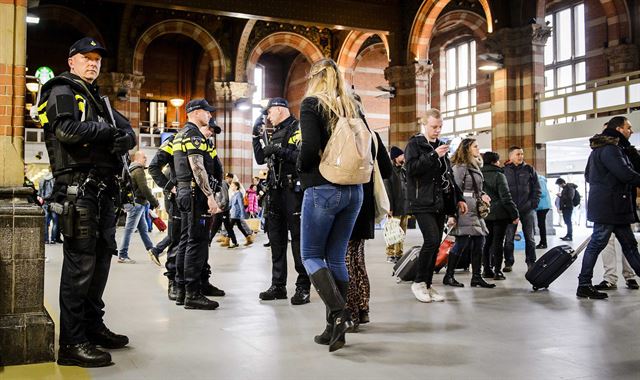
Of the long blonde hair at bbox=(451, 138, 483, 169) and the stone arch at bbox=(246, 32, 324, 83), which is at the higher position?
the stone arch at bbox=(246, 32, 324, 83)

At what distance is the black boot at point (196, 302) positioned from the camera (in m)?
5.40

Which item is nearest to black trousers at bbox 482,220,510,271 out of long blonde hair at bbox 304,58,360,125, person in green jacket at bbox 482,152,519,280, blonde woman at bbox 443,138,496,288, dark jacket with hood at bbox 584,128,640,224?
person in green jacket at bbox 482,152,519,280

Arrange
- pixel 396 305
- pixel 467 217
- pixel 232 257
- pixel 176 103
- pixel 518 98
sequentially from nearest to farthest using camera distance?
1. pixel 396 305
2. pixel 467 217
3. pixel 232 257
4. pixel 518 98
5. pixel 176 103

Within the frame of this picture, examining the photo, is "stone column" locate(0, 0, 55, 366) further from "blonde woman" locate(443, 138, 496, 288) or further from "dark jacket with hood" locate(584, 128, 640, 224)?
"dark jacket with hood" locate(584, 128, 640, 224)

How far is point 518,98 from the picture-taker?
1590cm

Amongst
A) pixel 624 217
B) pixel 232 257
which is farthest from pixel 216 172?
pixel 232 257

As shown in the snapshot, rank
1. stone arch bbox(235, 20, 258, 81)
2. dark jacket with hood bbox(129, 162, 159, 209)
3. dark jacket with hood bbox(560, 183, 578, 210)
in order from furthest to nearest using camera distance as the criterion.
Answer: stone arch bbox(235, 20, 258, 81)
dark jacket with hood bbox(560, 183, 578, 210)
dark jacket with hood bbox(129, 162, 159, 209)

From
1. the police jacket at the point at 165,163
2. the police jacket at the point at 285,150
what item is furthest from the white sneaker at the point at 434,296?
the police jacket at the point at 165,163

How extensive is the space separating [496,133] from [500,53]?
204 cm

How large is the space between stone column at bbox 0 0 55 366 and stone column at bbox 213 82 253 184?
1812 centimetres

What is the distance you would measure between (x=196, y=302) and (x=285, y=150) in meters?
1.51

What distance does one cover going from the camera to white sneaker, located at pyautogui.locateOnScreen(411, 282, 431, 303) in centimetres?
575

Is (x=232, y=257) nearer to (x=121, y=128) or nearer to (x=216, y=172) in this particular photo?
(x=216, y=172)

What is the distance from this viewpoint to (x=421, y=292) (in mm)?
5793
